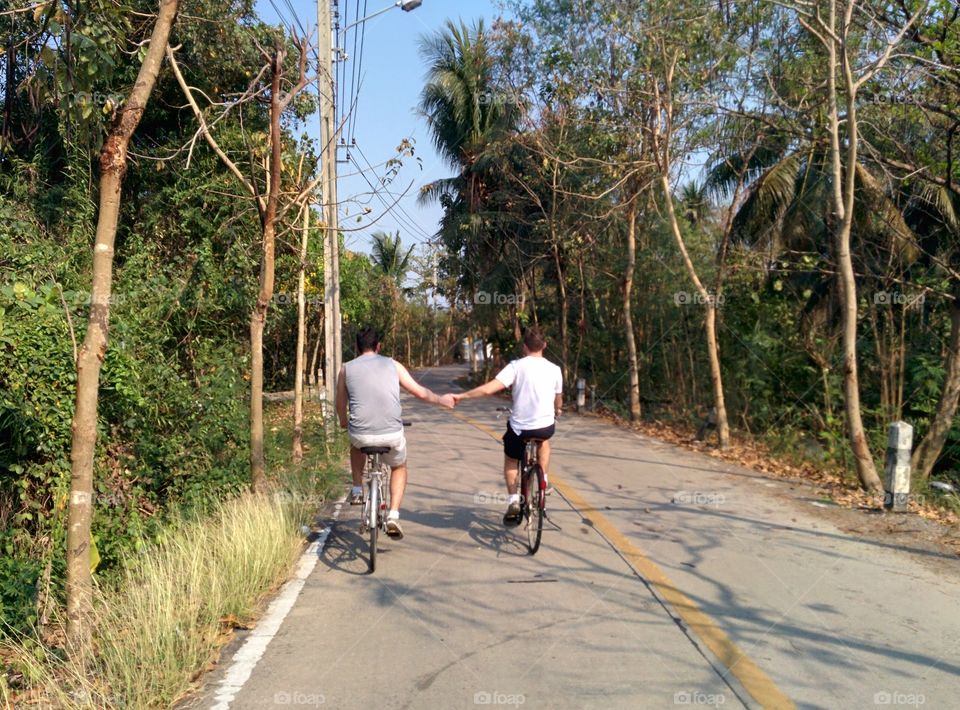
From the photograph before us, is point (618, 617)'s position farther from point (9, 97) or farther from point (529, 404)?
point (9, 97)

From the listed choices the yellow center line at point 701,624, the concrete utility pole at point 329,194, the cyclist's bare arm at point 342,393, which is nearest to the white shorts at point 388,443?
the cyclist's bare arm at point 342,393

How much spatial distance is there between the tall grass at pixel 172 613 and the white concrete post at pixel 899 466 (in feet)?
21.2

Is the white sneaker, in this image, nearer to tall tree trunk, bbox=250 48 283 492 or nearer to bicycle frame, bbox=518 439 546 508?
bicycle frame, bbox=518 439 546 508

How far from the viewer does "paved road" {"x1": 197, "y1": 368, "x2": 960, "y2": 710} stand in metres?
4.72

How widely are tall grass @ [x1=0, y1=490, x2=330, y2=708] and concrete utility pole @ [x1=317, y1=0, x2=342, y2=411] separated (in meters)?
6.61

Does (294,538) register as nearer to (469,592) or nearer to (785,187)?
(469,592)

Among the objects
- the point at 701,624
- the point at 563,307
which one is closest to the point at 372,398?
the point at 701,624

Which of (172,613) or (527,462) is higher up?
(527,462)

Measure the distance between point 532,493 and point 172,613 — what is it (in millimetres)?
3405

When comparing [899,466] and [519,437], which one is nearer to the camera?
[519,437]

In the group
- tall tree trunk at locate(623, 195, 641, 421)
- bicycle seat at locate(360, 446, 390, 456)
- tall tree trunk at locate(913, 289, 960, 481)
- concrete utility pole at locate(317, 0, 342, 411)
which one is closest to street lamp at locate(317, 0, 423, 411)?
concrete utility pole at locate(317, 0, 342, 411)

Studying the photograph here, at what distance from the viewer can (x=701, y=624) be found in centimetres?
575

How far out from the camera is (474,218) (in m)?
28.2

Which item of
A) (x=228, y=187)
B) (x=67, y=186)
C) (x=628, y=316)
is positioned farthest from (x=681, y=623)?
(x=628, y=316)
